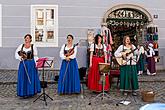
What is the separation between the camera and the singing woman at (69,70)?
28.0 ft

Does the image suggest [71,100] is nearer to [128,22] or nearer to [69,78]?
[69,78]

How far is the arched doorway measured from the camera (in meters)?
14.0

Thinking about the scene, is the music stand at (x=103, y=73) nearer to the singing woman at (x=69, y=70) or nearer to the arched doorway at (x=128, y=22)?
the singing woman at (x=69, y=70)

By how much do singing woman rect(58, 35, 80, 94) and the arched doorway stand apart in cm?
562

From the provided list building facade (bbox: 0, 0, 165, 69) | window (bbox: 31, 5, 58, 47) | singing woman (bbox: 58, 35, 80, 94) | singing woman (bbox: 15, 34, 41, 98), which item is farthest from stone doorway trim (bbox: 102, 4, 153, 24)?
singing woman (bbox: 15, 34, 41, 98)

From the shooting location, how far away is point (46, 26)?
1373cm

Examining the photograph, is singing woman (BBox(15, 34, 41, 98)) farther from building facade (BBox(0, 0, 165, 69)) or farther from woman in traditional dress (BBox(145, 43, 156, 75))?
woman in traditional dress (BBox(145, 43, 156, 75))

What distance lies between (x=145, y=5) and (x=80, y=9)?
2.75 metres

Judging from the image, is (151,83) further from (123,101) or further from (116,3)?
(116,3)

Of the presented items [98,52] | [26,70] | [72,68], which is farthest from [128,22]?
[26,70]

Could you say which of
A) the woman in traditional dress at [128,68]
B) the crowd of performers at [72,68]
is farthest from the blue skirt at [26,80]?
the woman in traditional dress at [128,68]

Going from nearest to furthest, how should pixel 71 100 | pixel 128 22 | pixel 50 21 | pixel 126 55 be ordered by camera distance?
1. pixel 71 100
2. pixel 126 55
3. pixel 50 21
4. pixel 128 22

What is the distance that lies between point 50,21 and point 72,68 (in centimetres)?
547

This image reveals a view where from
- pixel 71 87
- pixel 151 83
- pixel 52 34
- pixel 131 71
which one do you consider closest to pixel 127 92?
pixel 131 71
